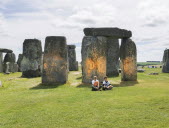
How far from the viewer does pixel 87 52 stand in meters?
20.0

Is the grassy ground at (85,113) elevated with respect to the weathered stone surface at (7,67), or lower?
lower

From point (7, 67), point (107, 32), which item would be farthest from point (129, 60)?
point (7, 67)

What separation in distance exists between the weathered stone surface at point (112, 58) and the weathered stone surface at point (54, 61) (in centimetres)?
878

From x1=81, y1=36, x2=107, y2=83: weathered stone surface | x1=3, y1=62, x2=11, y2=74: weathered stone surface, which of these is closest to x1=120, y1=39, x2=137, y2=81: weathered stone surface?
x1=81, y1=36, x2=107, y2=83: weathered stone surface

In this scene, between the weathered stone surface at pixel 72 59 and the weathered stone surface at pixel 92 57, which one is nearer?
the weathered stone surface at pixel 92 57

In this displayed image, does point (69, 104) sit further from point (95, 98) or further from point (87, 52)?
point (87, 52)

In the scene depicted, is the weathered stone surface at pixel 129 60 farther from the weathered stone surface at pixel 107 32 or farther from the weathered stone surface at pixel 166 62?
the weathered stone surface at pixel 166 62

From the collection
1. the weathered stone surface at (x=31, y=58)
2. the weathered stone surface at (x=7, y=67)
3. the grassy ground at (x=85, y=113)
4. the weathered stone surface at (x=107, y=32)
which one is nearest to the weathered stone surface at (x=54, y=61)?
the weathered stone surface at (x=107, y=32)

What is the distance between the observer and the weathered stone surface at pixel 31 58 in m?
27.2

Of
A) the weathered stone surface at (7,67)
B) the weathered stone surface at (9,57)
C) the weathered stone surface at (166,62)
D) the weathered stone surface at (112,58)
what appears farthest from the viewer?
the weathered stone surface at (9,57)

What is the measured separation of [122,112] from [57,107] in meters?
2.84

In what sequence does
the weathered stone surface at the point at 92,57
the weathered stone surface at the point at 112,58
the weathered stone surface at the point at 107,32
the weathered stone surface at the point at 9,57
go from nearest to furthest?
the weathered stone surface at the point at 92,57 → the weathered stone surface at the point at 107,32 → the weathered stone surface at the point at 112,58 → the weathered stone surface at the point at 9,57

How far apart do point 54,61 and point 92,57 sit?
2.92 m

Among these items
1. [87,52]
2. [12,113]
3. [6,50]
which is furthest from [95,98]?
[6,50]
